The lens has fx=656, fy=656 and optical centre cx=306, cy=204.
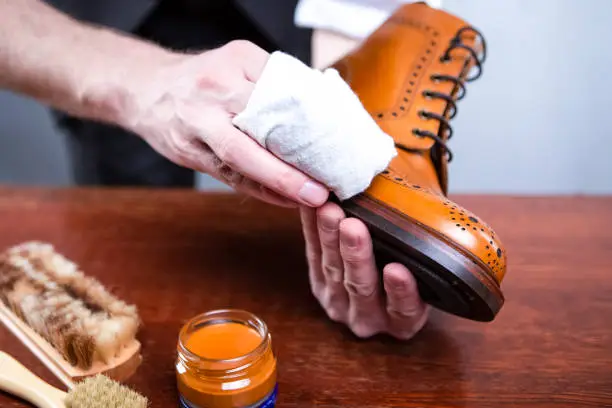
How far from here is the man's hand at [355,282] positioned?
51 cm

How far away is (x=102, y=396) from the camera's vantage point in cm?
46

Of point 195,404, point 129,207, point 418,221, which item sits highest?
point 418,221

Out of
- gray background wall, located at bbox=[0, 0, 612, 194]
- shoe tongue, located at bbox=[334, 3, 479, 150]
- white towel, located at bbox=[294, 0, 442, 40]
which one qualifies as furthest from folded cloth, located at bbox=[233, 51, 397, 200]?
gray background wall, located at bbox=[0, 0, 612, 194]

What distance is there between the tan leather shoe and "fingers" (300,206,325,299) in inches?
1.4

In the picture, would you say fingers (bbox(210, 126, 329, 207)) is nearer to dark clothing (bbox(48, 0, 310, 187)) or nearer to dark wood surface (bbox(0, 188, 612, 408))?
dark wood surface (bbox(0, 188, 612, 408))

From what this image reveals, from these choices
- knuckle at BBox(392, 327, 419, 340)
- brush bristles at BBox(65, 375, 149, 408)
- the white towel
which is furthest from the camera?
the white towel

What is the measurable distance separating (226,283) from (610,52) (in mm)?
884

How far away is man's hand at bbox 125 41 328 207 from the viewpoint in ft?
1.63

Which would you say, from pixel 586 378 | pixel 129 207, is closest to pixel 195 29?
pixel 129 207

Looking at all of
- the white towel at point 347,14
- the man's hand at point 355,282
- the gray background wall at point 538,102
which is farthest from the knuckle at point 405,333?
the gray background wall at point 538,102

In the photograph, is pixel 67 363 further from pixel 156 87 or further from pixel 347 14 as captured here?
pixel 347 14

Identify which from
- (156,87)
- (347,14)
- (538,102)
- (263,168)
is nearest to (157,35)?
(347,14)

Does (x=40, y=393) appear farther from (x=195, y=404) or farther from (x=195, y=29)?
(x=195, y=29)

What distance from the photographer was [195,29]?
896mm
